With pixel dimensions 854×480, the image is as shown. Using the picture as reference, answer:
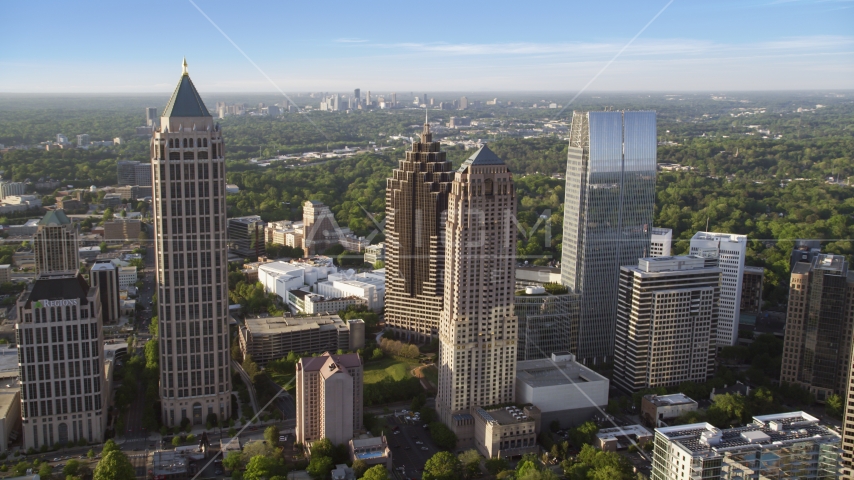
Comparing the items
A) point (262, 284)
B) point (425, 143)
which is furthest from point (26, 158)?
point (425, 143)

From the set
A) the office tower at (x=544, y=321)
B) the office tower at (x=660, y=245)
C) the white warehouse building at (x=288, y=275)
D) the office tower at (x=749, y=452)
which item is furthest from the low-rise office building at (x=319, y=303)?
the office tower at (x=749, y=452)

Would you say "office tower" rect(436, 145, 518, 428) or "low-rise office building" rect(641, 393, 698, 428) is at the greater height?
"office tower" rect(436, 145, 518, 428)

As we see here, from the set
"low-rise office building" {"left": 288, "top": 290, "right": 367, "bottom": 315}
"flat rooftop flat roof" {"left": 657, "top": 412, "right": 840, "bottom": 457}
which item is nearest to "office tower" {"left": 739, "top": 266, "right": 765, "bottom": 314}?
"flat rooftop flat roof" {"left": 657, "top": 412, "right": 840, "bottom": 457}

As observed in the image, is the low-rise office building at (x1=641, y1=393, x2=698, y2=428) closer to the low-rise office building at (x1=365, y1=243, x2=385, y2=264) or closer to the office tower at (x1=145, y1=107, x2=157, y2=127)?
the low-rise office building at (x1=365, y1=243, x2=385, y2=264)

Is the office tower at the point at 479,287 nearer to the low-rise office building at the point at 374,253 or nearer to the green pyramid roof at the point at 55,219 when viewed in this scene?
the green pyramid roof at the point at 55,219

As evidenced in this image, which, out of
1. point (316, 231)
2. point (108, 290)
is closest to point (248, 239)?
point (316, 231)

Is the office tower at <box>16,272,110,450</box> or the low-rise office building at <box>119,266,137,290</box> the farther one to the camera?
the low-rise office building at <box>119,266,137,290</box>

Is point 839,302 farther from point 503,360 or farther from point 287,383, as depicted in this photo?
point 287,383
